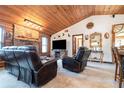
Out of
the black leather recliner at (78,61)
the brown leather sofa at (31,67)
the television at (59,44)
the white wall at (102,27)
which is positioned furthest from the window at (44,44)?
the brown leather sofa at (31,67)

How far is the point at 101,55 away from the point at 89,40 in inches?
50.4

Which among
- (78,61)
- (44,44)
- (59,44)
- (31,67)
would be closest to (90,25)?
(59,44)

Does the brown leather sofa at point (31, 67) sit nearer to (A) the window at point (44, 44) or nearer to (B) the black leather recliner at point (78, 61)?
(B) the black leather recliner at point (78, 61)

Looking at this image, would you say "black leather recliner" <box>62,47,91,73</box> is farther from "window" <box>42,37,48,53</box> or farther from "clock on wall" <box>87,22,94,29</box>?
"window" <box>42,37,48,53</box>

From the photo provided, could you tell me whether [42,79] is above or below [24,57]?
below

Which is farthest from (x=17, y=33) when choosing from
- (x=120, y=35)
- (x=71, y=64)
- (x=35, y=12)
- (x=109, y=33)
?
(x=120, y=35)

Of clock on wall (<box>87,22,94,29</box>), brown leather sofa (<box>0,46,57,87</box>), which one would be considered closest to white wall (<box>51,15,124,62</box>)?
clock on wall (<box>87,22,94,29</box>)

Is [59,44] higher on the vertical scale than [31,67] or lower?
higher

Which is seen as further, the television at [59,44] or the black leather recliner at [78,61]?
the television at [59,44]

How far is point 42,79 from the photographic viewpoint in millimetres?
2748

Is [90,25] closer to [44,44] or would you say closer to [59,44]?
[59,44]

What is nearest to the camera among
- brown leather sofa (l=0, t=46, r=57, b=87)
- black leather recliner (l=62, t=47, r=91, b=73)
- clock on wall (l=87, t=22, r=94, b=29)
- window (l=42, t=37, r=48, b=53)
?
brown leather sofa (l=0, t=46, r=57, b=87)

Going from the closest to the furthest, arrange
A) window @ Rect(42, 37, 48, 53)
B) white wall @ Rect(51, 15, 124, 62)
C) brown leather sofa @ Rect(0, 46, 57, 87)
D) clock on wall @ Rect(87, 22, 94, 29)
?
1. brown leather sofa @ Rect(0, 46, 57, 87)
2. white wall @ Rect(51, 15, 124, 62)
3. clock on wall @ Rect(87, 22, 94, 29)
4. window @ Rect(42, 37, 48, 53)
